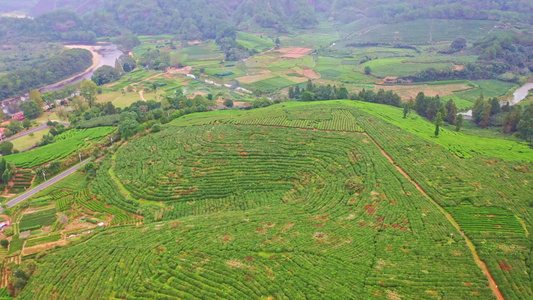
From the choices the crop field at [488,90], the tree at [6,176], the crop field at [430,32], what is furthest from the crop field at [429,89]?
the tree at [6,176]

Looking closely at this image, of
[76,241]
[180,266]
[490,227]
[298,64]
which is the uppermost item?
[298,64]

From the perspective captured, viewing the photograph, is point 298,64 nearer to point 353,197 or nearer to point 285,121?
point 285,121

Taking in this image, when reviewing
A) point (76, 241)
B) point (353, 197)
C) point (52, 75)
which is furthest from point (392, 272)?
point (52, 75)

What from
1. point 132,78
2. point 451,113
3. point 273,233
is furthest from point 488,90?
point 132,78

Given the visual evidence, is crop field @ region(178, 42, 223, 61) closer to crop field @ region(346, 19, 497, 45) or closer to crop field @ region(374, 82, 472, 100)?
crop field @ region(346, 19, 497, 45)

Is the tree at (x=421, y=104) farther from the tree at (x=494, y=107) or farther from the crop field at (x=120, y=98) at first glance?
the crop field at (x=120, y=98)

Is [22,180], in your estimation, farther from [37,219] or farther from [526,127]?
[526,127]
